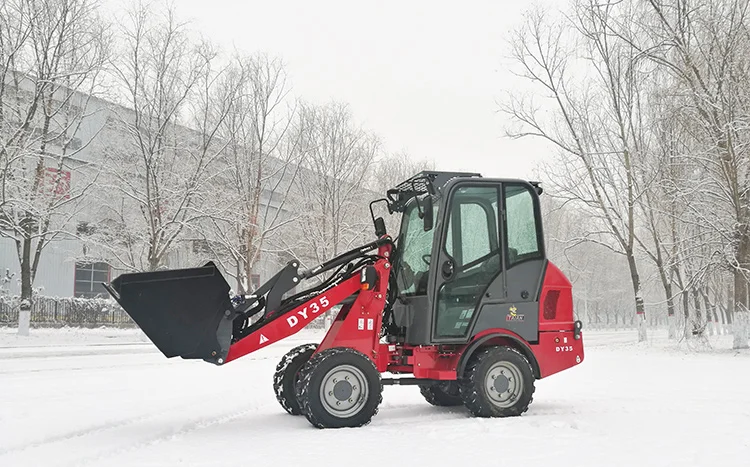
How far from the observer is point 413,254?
8.07 m

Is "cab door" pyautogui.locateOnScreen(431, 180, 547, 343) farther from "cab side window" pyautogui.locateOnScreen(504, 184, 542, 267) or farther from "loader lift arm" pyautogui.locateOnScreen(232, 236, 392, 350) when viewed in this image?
"loader lift arm" pyautogui.locateOnScreen(232, 236, 392, 350)

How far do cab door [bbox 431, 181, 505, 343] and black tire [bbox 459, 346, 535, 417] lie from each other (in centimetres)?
38

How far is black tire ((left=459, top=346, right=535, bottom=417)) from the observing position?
24.5 feet

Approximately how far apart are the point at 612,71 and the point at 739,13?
25.6 feet

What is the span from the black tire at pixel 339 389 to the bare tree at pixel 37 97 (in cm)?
1779

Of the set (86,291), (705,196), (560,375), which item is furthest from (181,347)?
(86,291)

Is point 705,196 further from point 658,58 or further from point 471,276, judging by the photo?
point 471,276

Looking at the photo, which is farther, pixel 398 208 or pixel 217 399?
pixel 217 399

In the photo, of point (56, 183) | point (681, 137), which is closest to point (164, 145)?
point (56, 183)

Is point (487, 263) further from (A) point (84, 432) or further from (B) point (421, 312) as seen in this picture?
(A) point (84, 432)

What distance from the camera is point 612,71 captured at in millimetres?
25938

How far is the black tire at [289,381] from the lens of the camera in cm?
788

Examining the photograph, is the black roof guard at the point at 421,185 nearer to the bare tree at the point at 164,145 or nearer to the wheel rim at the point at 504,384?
the wheel rim at the point at 504,384

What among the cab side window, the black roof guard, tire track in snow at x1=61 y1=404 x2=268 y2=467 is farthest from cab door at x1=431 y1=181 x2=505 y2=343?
tire track in snow at x1=61 y1=404 x2=268 y2=467
